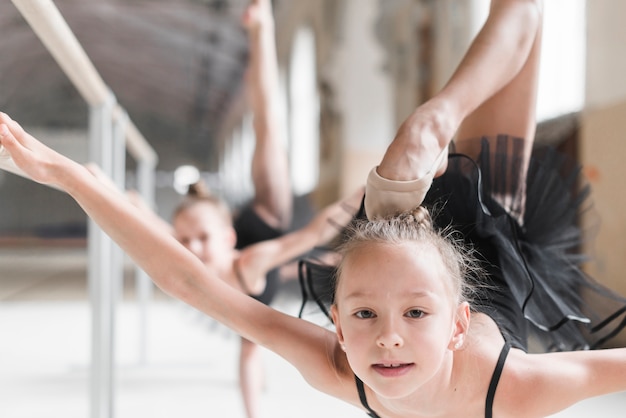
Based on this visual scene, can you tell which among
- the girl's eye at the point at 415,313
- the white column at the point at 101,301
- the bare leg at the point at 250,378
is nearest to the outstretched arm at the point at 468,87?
the girl's eye at the point at 415,313

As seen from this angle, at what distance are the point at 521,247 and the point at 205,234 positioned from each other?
850 millimetres

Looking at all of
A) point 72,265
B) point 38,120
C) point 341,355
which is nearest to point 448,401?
point 341,355

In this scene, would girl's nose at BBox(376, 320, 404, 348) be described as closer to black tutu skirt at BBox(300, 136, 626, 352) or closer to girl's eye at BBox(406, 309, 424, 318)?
girl's eye at BBox(406, 309, 424, 318)

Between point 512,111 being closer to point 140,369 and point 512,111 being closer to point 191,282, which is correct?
point 191,282

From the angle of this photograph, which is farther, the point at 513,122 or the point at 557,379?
the point at 513,122

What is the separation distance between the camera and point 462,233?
827mm

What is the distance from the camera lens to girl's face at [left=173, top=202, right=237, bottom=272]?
1.57m

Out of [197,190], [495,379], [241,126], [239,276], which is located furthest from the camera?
[241,126]

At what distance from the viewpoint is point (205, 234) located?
1.60m

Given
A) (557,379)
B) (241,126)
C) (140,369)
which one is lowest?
(557,379)

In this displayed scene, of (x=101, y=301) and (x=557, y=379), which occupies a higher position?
(x=101, y=301)

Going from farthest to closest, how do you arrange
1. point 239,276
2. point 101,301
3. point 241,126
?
point 241,126 → point 239,276 → point 101,301

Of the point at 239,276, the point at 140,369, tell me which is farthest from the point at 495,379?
the point at 140,369

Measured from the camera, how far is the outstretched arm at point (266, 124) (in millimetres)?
1656
